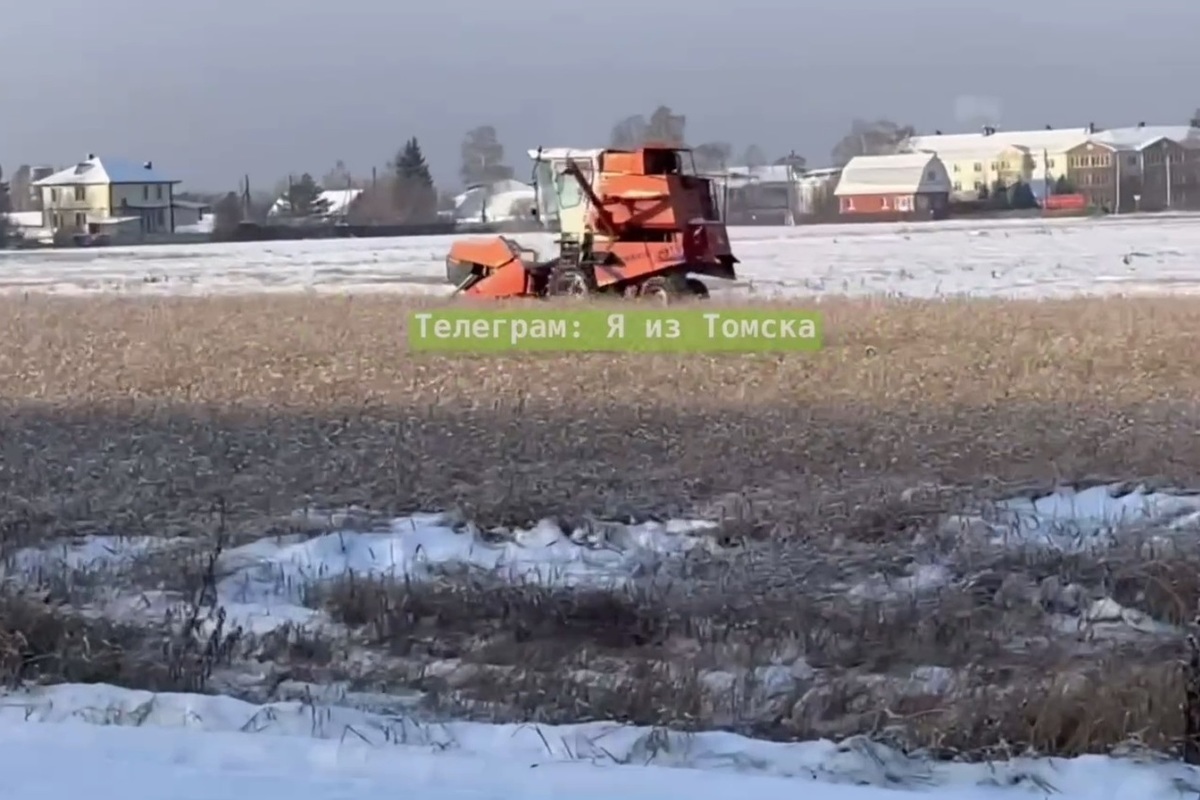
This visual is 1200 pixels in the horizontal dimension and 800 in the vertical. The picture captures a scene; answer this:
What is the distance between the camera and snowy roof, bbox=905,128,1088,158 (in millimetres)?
114938

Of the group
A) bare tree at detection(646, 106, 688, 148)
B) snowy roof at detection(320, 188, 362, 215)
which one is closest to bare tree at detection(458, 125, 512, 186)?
snowy roof at detection(320, 188, 362, 215)

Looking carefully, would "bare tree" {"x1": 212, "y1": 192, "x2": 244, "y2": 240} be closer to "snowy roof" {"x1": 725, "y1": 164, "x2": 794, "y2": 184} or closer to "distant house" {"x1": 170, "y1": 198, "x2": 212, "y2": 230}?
"distant house" {"x1": 170, "y1": 198, "x2": 212, "y2": 230}

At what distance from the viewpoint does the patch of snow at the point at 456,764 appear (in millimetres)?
4363

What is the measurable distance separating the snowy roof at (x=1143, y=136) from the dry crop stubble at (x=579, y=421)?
9489 cm

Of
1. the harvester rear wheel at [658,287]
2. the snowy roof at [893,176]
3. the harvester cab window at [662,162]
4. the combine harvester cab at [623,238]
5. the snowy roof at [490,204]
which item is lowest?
the harvester rear wheel at [658,287]

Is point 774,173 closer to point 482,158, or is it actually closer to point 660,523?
point 482,158

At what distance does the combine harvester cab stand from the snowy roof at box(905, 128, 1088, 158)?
93.0 meters

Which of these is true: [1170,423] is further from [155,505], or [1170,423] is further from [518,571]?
[155,505]

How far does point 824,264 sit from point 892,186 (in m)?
52.6

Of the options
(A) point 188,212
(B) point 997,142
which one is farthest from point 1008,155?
(A) point 188,212

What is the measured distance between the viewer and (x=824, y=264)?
130ft

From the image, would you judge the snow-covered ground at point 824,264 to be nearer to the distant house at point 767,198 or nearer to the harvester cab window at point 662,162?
the harvester cab window at point 662,162

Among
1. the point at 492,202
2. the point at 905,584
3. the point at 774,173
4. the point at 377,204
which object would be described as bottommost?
the point at 905,584

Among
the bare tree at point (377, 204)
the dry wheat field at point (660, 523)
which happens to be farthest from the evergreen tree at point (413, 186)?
the dry wheat field at point (660, 523)
